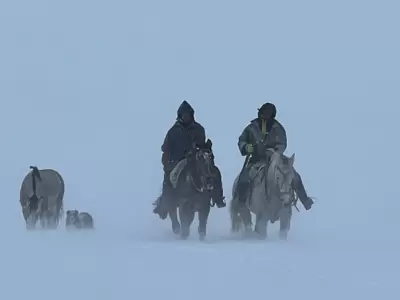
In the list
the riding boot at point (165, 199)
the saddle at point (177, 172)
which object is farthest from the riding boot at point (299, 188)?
the riding boot at point (165, 199)

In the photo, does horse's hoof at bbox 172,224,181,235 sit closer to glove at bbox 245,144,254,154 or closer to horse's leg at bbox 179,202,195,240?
horse's leg at bbox 179,202,195,240

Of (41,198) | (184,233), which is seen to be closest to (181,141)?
(184,233)

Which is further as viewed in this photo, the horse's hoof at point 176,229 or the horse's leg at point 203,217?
the horse's hoof at point 176,229

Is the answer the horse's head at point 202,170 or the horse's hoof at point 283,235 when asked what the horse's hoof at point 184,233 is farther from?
the horse's hoof at point 283,235

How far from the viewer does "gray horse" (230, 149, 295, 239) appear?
83.0 feet

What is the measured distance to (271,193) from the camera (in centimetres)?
2570

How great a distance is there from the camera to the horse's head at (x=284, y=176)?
25266 mm

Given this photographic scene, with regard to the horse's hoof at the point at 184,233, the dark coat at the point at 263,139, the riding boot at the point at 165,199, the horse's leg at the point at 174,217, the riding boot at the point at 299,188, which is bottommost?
the horse's hoof at the point at 184,233

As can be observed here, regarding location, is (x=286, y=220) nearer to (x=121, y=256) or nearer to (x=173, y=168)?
(x=173, y=168)

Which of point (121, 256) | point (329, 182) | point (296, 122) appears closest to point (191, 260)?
point (121, 256)

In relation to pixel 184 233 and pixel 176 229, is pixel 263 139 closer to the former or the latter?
pixel 184 233

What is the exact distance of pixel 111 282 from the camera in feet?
60.9

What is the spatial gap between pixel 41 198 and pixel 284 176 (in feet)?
22.5

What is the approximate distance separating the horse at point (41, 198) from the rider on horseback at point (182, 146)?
15.0ft
